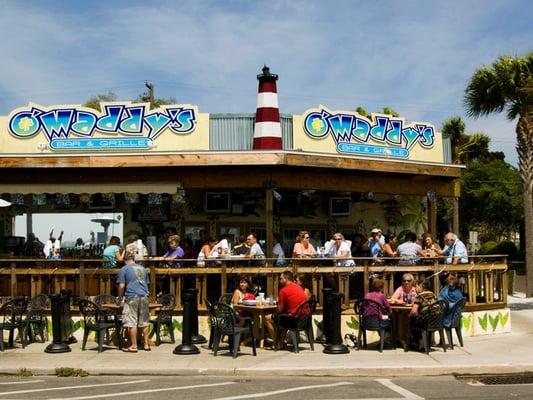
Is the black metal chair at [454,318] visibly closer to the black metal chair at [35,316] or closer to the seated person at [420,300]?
the seated person at [420,300]

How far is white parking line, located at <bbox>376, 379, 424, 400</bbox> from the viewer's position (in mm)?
7844

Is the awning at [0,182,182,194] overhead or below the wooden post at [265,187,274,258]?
overhead

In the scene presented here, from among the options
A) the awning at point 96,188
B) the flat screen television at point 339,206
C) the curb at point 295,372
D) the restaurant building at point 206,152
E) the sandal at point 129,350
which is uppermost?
the restaurant building at point 206,152

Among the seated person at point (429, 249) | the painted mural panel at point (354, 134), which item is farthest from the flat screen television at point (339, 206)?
the seated person at point (429, 249)

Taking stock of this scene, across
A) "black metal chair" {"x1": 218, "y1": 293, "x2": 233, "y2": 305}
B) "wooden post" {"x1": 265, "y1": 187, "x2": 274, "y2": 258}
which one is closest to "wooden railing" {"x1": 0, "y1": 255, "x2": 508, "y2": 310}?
"black metal chair" {"x1": 218, "y1": 293, "x2": 233, "y2": 305}

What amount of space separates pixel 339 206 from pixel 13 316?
9791mm

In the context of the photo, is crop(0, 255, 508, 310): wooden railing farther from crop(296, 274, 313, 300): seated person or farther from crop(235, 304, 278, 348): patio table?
crop(235, 304, 278, 348): patio table

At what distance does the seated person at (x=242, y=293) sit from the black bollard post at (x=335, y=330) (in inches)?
55.6

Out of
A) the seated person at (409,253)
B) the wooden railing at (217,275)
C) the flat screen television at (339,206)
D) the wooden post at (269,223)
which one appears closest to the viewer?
the wooden railing at (217,275)

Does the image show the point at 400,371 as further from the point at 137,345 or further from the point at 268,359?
the point at 137,345

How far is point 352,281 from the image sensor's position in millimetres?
13102

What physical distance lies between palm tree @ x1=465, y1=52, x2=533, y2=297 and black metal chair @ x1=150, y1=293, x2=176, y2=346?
13235mm

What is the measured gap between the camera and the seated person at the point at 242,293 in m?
11.9

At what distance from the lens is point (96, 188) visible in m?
14.7
